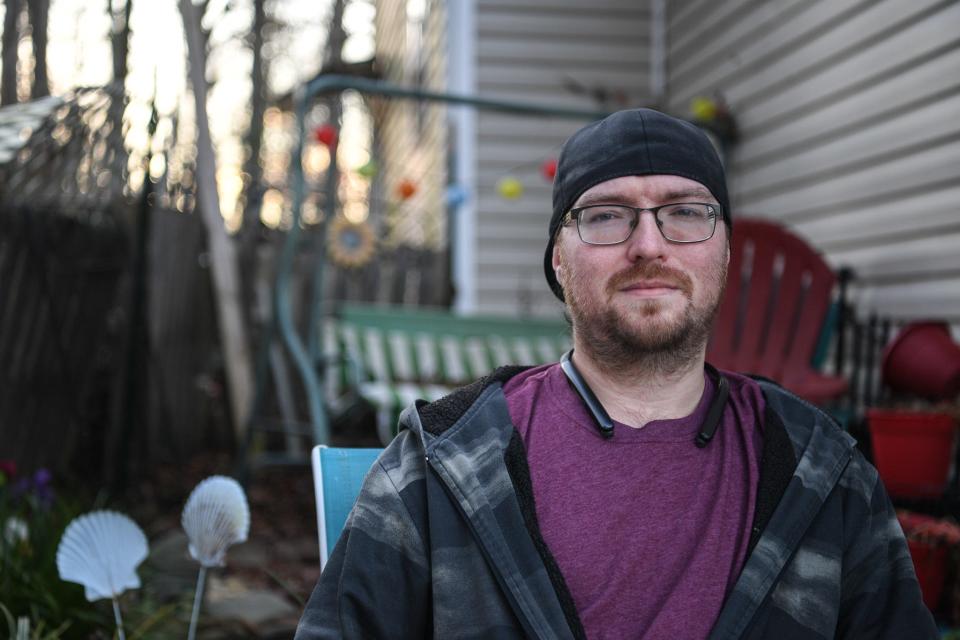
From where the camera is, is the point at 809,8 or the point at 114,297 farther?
the point at 114,297

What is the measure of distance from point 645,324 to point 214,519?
93 centimetres

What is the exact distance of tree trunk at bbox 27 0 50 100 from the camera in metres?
7.33

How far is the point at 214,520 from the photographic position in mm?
1805

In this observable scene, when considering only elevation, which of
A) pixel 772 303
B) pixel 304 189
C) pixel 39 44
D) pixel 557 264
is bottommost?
pixel 772 303

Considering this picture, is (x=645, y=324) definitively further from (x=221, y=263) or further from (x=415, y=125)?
(x=415, y=125)

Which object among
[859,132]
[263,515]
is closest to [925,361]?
[859,132]

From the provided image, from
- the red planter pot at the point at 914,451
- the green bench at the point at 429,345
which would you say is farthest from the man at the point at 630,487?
the green bench at the point at 429,345

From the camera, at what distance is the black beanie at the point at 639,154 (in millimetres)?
1426

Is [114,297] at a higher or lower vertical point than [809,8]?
lower

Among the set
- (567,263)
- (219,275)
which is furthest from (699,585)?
(219,275)

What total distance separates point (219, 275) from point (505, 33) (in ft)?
8.10

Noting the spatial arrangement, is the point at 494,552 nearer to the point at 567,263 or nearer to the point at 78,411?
the point at 567,263

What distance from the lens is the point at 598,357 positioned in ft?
4.83

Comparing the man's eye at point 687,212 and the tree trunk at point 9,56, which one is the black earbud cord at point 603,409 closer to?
the man's eye at point 687,212
